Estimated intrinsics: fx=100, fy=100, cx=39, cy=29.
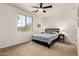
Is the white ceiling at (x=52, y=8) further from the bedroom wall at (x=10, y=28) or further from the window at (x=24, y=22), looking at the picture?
the window at (x=24, y=22)

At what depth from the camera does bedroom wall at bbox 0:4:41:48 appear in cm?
375

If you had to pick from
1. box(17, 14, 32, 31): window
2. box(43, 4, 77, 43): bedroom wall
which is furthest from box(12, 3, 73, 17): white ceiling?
box(17, 14, 32, 31): window

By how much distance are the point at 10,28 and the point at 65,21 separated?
2177 mm

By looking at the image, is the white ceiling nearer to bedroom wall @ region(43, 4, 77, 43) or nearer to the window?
bedroom wall @ region(43, 4, 77, 43)

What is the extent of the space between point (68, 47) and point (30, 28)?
4.94 ft

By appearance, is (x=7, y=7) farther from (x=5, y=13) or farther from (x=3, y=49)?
(x=3, y=49)

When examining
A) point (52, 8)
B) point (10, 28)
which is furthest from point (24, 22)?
point (52, 8)

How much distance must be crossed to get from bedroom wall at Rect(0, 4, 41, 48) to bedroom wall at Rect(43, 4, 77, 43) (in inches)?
20.4

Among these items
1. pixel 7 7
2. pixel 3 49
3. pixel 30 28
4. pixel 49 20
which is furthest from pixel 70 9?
pixel 3 49

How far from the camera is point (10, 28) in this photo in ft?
13.4

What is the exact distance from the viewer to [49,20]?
11.5ft

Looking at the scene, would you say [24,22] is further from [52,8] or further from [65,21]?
[65,21]

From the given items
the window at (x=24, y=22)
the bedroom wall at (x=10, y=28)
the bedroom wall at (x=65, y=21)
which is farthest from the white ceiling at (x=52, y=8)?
the window at (x=24, y=22)

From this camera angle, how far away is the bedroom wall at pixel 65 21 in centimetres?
329
